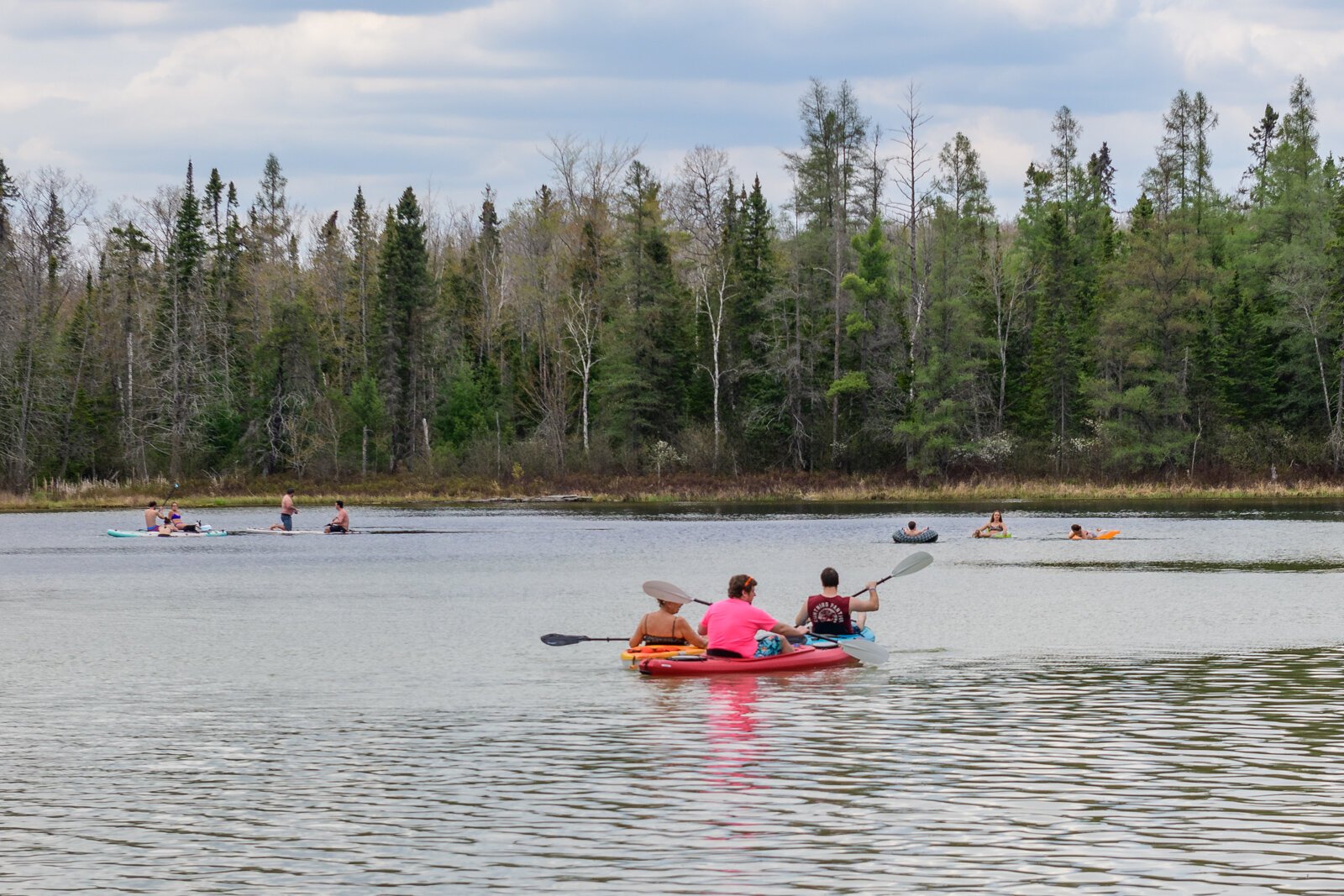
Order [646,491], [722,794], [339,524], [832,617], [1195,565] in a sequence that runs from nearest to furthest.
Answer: [722,794] → [832,617] → [1195,565] → [339,524] → [646,491]

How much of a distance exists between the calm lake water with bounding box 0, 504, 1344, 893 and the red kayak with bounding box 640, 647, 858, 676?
0.24 m

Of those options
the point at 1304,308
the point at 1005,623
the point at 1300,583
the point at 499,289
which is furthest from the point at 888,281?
the point at 1005,623

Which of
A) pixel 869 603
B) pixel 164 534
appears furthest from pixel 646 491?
pixel 869 603

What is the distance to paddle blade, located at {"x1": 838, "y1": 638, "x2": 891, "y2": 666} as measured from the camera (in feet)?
69.8

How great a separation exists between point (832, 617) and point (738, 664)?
2.28 meters

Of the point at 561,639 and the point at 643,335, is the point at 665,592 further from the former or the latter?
the point at 643,335

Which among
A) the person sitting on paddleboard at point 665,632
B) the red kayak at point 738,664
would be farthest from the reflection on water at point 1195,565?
the person sitting on paddleboard at point 665,632

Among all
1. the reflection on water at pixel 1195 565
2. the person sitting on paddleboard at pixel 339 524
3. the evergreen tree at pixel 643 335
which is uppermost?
the evergreen tree at pixel 643 335

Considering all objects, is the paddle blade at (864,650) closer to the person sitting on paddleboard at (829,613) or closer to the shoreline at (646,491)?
the person sitting on paddleboard at (829,613)

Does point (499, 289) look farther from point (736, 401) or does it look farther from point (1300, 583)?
point (1300, 583)

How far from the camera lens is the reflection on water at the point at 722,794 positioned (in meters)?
10.7

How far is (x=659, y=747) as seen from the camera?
51.4 ft

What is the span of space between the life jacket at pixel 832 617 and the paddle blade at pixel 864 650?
0.70 metres

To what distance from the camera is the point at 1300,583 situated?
108 ft
